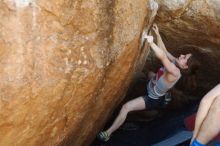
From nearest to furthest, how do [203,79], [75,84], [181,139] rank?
1. [75,84]
2. [181,139]
3. [203,79]

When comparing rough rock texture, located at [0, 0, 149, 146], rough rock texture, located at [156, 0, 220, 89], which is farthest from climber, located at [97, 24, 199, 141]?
rough rock texture, located at [0, 0, 149, 146]

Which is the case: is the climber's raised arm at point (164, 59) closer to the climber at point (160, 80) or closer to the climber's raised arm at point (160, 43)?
the climber at point (160, 80)

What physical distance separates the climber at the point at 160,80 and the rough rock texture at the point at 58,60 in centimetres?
97

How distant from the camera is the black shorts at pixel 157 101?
6.39 m

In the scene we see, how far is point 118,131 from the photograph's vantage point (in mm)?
6844

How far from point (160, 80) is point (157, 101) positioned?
0.38m

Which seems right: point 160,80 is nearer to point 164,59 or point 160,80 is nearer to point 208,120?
point 164,59

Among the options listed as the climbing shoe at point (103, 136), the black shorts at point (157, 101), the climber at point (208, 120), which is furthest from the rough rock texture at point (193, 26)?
the climbing shoe at point (103, 136)

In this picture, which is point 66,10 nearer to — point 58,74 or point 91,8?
point 91,8

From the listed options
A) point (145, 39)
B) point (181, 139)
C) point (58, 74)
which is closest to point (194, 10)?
point (145, 39)

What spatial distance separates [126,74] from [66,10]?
4.37 ft

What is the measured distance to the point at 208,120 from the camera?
15.8 ft

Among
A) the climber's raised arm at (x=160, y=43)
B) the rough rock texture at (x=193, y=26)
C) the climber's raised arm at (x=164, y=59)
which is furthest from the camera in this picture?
the climber's raised arm at (x=160, y=43)

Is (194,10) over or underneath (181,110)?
over
